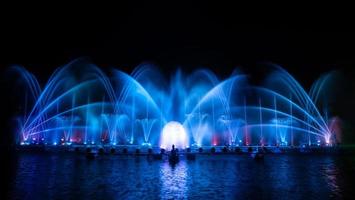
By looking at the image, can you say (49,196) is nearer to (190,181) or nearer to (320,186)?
(190,181)

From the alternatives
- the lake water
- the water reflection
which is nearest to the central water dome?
the lake water

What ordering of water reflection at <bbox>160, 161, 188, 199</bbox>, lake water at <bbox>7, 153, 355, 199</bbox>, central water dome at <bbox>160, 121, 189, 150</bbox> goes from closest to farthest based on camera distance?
lake water at <bbox>7, 153, 355, 199</bbox> → water reflection at <bbox>160, 161, 188, 199</bbox> → central water dome at <bbox>160, 121, 189, 150</bbox>

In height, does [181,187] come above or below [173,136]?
below

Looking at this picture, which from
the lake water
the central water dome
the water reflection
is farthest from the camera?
the central water dome

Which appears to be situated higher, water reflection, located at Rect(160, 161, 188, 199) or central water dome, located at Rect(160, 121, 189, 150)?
central water dome, located at Rect(160, 121, 189, 150)

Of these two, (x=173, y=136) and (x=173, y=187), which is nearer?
(x=173, y=187)

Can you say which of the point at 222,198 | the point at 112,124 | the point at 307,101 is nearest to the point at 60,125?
the point at 112,124

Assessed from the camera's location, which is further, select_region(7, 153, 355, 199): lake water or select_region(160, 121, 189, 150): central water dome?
select_region(160, 121, 189, 150): central water dome

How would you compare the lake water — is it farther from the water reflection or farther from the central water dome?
the central water dome

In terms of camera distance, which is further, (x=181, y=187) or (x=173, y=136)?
(x=173, y=136)

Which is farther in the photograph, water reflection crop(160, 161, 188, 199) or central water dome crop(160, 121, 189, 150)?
central water dome crop(160, 121, 189, 150)

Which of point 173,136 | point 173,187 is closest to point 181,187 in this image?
point 173,187

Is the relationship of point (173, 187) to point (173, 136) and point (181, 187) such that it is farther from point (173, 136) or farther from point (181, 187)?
point (173, 136)

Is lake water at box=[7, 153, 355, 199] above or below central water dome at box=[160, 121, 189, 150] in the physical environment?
below
